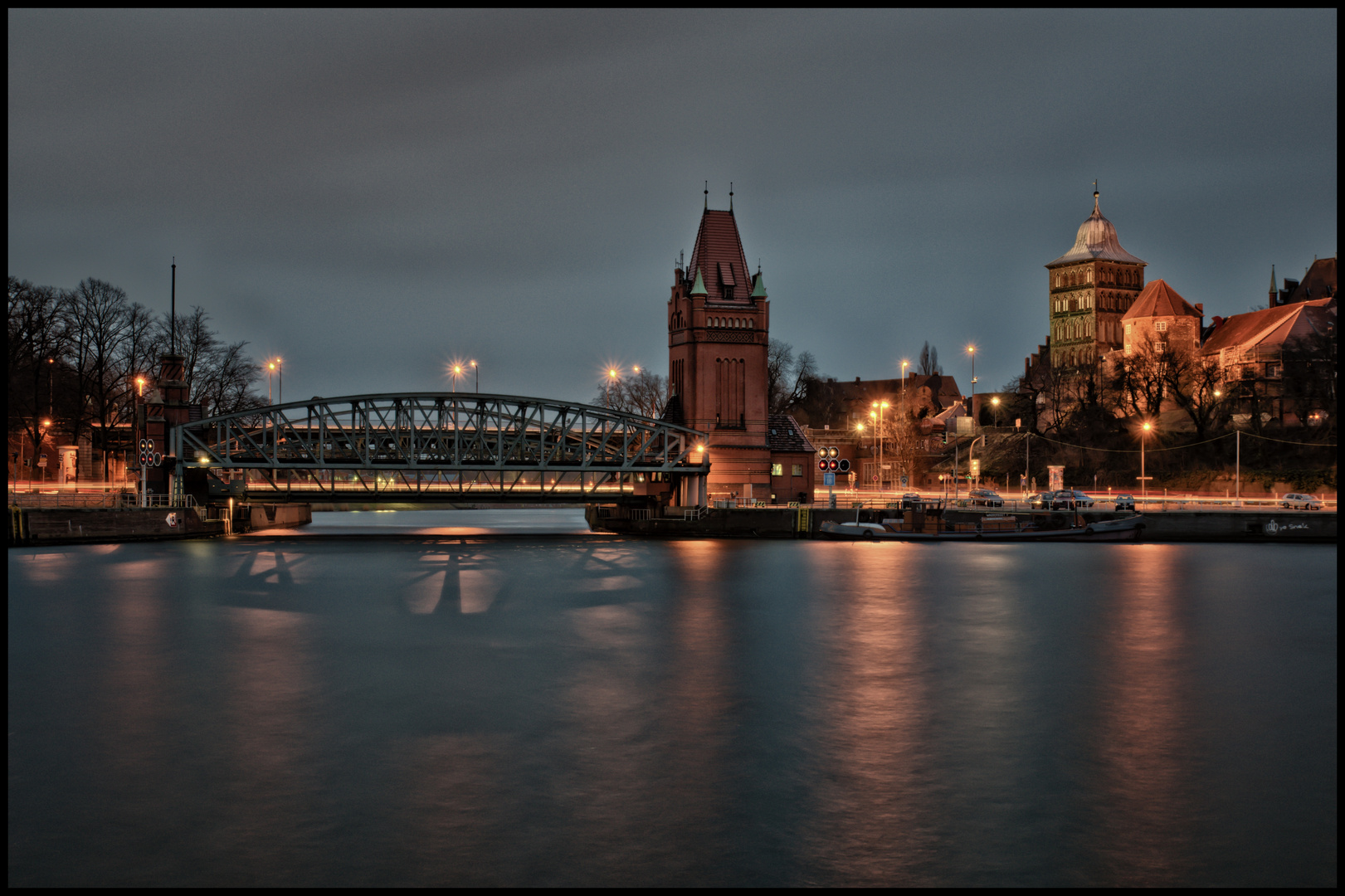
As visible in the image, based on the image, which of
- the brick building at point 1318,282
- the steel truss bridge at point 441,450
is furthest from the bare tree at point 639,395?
the brick building at point 1318,282

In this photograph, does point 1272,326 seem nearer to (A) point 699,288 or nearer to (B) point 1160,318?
(B) point 1160,318

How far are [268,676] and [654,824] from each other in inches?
622

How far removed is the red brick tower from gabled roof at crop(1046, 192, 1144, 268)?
381ft

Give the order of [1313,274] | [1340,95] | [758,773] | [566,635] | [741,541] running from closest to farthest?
[1340,95]
[758,773]
[566,635]
[741,541]
[1313,274]

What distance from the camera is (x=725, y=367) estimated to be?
89.3 meters

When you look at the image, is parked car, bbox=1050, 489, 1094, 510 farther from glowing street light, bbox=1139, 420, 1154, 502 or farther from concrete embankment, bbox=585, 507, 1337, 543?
glowing street light, bbox=1139, 420, 1154, 502

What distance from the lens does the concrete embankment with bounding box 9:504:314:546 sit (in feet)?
224

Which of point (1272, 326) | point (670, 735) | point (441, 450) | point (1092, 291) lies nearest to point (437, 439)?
point (441, 450)

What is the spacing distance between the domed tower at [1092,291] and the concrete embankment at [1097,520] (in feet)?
360

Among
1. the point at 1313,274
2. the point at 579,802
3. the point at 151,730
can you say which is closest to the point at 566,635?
the point at 151,730

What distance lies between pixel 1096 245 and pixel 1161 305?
1398 inches

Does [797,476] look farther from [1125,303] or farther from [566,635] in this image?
[1125,303]

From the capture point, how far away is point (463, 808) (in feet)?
61.0

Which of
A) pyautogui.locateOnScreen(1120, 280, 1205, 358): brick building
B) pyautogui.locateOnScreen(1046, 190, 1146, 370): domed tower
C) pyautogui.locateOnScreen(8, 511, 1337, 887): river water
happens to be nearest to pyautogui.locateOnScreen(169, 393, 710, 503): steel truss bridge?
pyautogui.locateOnScreen(8, 511, 1337, 887): river water
